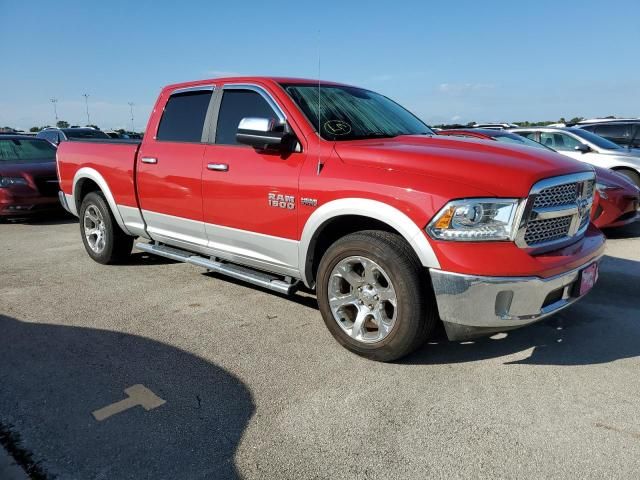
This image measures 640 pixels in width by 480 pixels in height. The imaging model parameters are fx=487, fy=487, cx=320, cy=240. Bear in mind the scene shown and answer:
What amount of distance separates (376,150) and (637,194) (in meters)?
5.38

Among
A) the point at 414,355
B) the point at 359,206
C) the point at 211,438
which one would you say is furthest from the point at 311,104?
the point at 211,438

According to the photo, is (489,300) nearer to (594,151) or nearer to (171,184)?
(171,184)

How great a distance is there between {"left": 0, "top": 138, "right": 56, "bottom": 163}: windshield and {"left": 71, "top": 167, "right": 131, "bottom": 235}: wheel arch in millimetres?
4150

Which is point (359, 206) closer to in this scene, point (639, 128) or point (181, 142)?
point (181, 142)

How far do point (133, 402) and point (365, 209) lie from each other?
5.90 feet

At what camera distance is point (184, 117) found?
4633 mm

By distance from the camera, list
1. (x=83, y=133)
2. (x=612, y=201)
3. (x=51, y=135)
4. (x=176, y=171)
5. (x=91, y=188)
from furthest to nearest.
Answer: (x=51, y=135), (x=83, y=133), (x=612, y=201), (x=91, y=188), (x=176, y=171)

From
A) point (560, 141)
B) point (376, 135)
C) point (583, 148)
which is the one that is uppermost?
point (376, 135)

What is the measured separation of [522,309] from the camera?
112 inches

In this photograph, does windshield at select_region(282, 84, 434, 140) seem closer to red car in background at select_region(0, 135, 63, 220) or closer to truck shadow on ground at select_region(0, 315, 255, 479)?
truck shadow on ground at select_region(0, 315, 255, 479)

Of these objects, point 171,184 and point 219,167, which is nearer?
point 219,167

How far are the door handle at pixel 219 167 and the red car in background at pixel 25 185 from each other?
19.3 feet

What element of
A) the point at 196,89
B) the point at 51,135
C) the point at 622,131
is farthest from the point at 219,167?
the point at 51,135

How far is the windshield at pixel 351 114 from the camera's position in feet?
12.2
